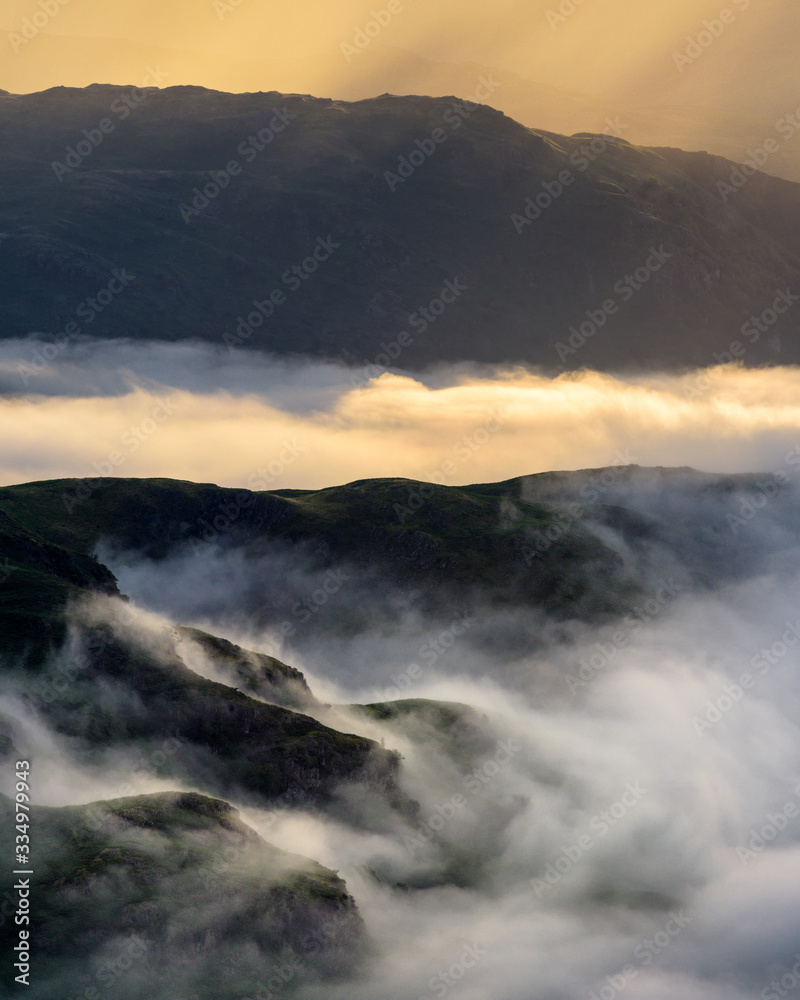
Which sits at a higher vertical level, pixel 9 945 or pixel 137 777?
pixel 137 777

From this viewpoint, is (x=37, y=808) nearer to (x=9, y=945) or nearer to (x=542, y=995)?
(x=9, y=945)

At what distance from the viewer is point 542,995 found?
7283 inches

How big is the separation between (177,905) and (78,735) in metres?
45.7

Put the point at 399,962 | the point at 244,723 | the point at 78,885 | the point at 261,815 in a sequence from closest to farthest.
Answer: the point at 78,885, the point at 399,962, the point at 261,815, the point at 244,723

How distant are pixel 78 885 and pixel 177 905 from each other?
1295 cm

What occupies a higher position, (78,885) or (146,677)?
(146,677)

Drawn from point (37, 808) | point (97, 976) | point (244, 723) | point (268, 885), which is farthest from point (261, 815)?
point (97, 976)

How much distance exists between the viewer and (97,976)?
11400cm

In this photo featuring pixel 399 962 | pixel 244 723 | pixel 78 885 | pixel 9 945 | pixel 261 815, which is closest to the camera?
pixel 9 945

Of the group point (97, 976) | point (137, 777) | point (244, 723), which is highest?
point (244, 723)

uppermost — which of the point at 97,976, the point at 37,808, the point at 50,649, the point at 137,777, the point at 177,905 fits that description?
the point at 50,649

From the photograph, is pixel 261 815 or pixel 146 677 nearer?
pixel 261 815

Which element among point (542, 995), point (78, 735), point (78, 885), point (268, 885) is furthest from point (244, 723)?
point (542, 995)

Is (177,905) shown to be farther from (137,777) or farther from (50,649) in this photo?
(50,649)
